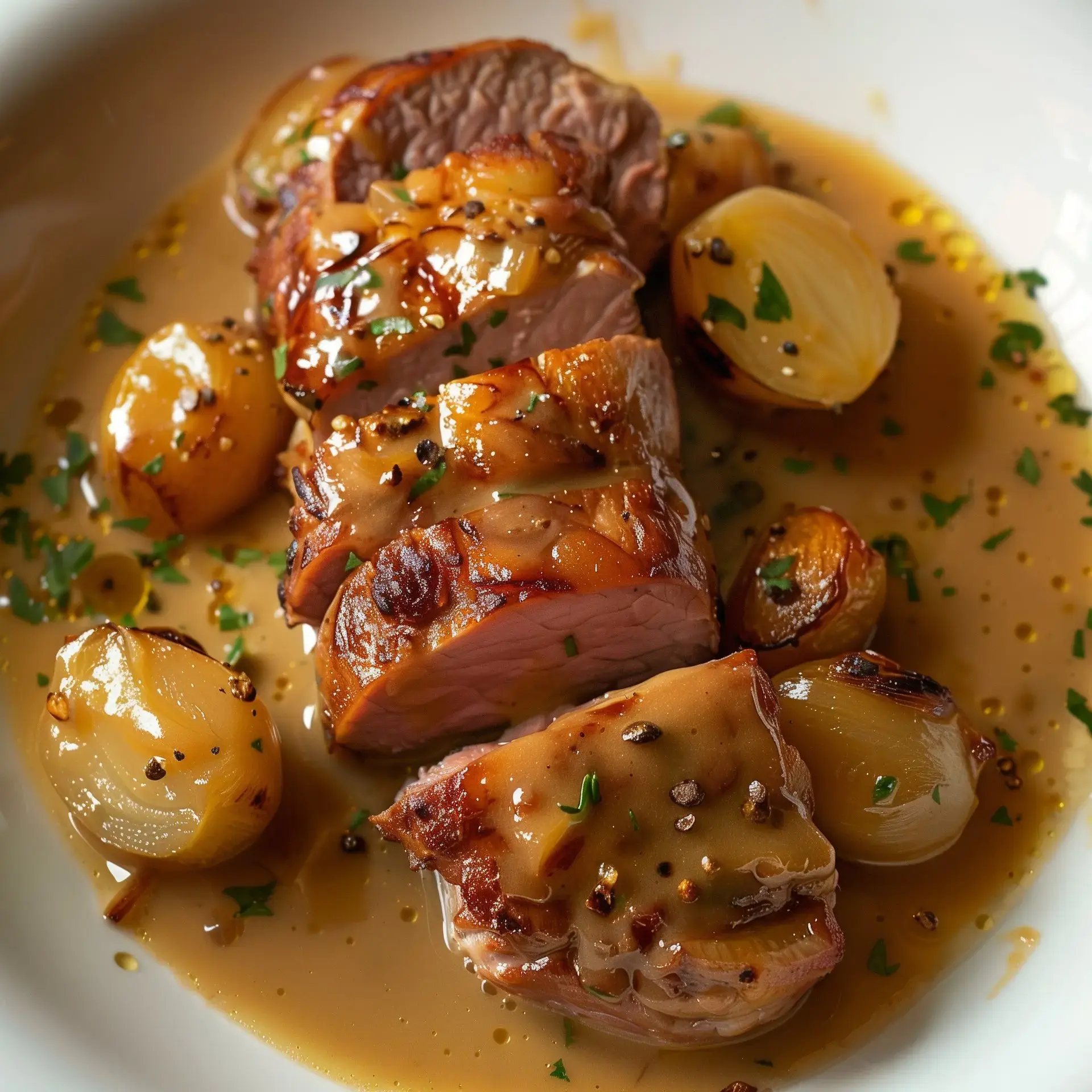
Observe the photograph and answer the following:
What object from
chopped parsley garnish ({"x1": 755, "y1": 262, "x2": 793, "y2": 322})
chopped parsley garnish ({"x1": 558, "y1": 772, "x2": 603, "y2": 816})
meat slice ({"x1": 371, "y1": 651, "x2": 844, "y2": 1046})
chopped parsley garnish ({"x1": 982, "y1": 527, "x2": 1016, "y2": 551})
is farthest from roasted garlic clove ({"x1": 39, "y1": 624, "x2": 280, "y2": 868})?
chopped parsley garnish ({"x1": 982, "y1": 527, "x2": 1016, "y2": 551})

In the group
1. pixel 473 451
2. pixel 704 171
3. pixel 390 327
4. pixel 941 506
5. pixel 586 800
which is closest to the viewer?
pixel 586 800

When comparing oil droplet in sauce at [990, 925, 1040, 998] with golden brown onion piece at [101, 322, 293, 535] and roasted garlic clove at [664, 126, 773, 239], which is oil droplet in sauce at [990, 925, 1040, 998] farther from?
golden brown onion piece at [101, 322, 293, 535]

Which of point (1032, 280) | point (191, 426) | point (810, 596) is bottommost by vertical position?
point (810, 596)

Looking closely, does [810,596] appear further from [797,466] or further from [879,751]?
[797,466]

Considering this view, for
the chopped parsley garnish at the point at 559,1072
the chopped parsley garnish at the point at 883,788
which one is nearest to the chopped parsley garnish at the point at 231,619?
the chopped parsley garnish at the point at 559,1072

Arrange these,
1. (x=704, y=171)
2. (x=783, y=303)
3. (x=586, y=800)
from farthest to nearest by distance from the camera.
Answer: (x=704, y=171), (x=783, y=303), (x=586, y=800)

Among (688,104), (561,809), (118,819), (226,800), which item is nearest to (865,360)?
(688,104)

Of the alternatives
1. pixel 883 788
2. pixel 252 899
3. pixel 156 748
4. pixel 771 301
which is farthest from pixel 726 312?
pixel 252 899

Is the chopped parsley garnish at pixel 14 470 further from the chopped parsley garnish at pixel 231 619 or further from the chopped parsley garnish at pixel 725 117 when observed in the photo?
the chopped parsley garnish at pixel 725 117
